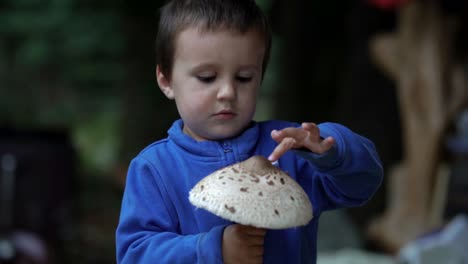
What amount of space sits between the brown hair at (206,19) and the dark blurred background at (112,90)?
165 inches

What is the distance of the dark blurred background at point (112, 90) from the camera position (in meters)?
6.46

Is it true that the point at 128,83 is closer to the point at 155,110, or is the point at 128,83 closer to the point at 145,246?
the point at 155,110

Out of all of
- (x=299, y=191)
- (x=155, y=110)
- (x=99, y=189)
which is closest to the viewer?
(x=299, y=191)

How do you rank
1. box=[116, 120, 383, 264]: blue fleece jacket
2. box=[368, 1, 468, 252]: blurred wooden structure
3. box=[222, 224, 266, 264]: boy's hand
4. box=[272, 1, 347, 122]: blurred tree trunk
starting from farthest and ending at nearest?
1. box=[272, 1, 347, 122]: blurred tree trunk
2. box=[368, 1, 468, 252]: blurred wooden structure
3. box=[116, 120, 383, 264]: blue fleece jacket
4. box=[222, 224, 266, 264]: boy's hand

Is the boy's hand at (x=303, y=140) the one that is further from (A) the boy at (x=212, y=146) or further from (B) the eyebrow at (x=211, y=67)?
(B) the eyebrow at (x=211, y=67)

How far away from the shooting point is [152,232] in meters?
1.79

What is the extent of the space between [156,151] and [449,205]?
439 centimetres

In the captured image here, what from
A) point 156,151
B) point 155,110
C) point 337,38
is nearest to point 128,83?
point 155,110

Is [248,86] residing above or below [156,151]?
above

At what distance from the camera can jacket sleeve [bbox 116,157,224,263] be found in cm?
170

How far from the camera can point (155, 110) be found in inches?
320

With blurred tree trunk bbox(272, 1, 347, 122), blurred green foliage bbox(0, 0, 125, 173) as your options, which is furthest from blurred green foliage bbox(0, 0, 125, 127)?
blurred tree trunk bbox(272, 1, 347, 122)

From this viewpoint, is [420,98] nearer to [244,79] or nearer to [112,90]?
[244,79]

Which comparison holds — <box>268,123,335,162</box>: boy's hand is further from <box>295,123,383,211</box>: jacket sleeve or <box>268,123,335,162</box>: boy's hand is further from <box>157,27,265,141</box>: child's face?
<box>157,27,265,141</box>: child's face
